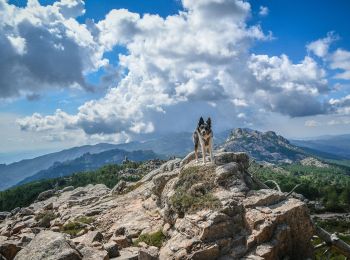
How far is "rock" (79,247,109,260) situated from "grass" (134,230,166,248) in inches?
186

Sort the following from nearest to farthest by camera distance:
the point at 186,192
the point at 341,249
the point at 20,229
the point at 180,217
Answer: the point at 341,249
the point at 180,217
the point at 186,192
the point at 20,229

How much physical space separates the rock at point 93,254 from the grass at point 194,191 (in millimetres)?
6461

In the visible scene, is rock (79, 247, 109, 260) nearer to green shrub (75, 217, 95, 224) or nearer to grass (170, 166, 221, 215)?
grass (170, 166, 221, 215)

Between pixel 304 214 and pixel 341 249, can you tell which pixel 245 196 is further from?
pixel 341 249

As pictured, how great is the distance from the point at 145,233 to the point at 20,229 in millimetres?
16125

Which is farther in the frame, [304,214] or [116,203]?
[116,203]

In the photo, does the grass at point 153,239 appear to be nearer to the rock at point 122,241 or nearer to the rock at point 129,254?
the rock at point 122,241

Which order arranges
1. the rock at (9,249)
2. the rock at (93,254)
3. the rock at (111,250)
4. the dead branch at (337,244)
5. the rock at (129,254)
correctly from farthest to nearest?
the rock at (9,249) < the rock at (111,250) < the rock at (129,254) < the dead branch at (337,244) < the rock at (93,254)

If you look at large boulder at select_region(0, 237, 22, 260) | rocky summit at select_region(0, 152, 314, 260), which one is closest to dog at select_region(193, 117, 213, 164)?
rocky summit at select_region(0, 152, 314, 260)

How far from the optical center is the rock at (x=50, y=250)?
18359 mm

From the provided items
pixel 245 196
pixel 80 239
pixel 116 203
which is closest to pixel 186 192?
pixel 245 196

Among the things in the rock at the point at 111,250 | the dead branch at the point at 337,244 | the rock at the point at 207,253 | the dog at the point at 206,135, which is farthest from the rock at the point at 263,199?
the rock at the point at 111,250

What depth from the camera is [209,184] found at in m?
26.8

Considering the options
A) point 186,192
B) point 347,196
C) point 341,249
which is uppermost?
point 186,192
